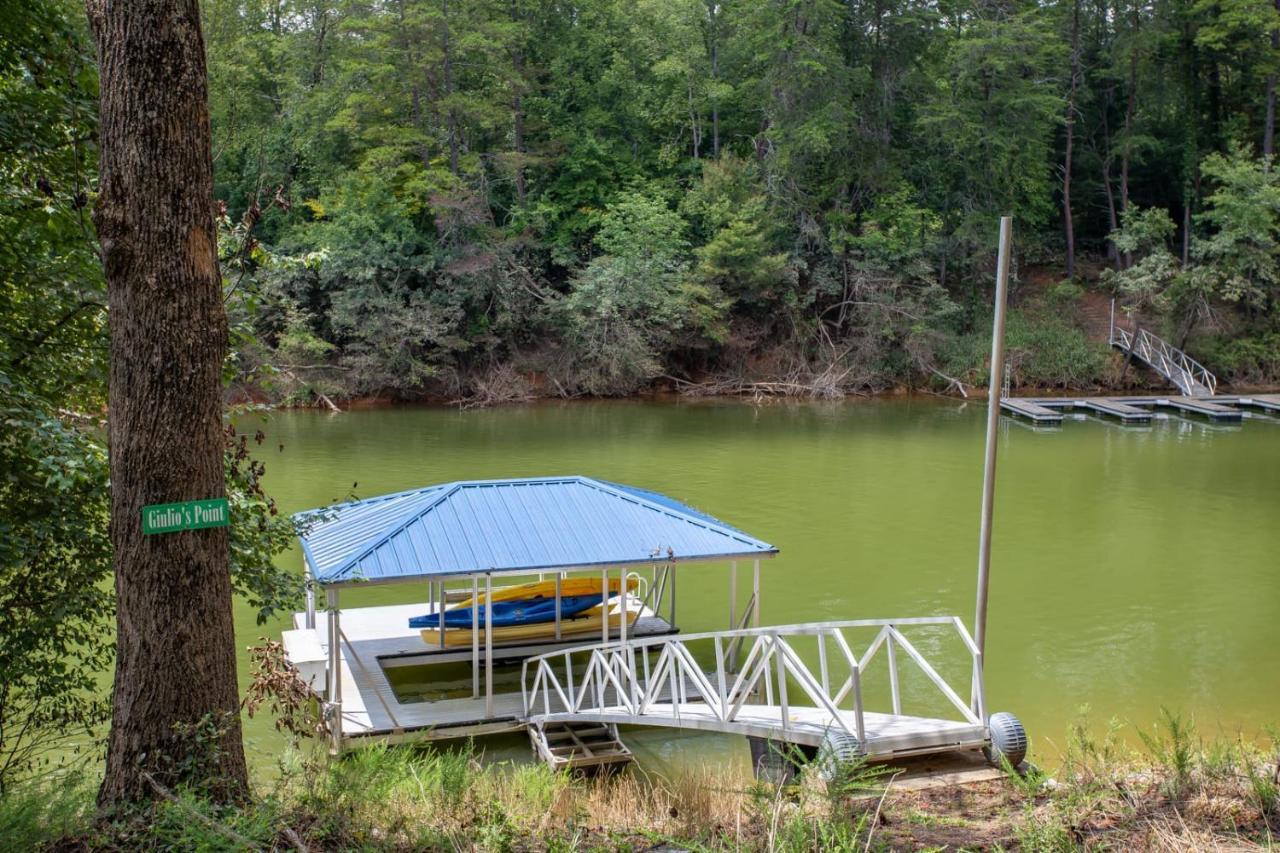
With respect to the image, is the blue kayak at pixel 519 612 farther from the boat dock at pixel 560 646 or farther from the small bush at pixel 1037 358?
the small bush at pixel 1037 358

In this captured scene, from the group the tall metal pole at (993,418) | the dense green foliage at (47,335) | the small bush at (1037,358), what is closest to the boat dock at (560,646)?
the tall metal pole at (993,418)

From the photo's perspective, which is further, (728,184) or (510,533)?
(728,184)

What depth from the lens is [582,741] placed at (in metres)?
10.2

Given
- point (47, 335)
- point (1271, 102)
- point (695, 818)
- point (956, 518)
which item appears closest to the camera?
point (695, 818)

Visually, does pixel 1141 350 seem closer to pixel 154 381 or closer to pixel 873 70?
pixel 873 70

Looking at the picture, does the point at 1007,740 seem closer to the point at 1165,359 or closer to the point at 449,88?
the point at 449,88

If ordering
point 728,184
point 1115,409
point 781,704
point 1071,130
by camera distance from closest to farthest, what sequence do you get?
point 781,704 < point 1115,409 < point 728,184 < point 1071,130

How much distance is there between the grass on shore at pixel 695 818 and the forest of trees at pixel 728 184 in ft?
97.5

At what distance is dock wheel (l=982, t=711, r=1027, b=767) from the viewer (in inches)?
310

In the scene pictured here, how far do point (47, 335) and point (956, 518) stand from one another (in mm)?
16394

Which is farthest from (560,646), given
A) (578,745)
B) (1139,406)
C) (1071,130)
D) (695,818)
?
(1071,130)

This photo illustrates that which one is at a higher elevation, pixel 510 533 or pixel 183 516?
pixel 183 516

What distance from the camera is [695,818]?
5.59 meters

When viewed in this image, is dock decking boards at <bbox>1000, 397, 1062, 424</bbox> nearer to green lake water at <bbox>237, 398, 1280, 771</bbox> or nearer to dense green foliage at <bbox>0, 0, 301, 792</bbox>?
green lake water at <bbox>237, 398, 1280, 771</bbox>
